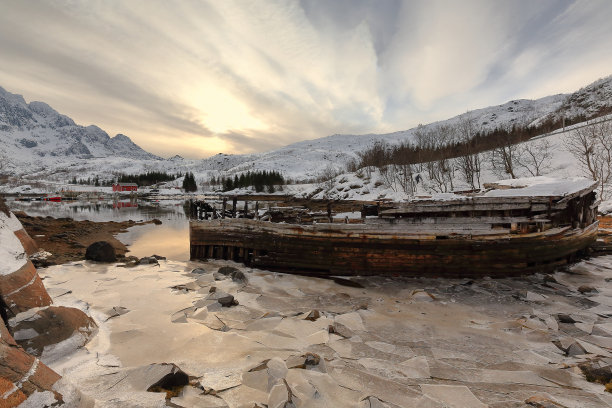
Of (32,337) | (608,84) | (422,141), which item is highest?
(608,84)

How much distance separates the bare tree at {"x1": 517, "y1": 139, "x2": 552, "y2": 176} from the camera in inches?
1241

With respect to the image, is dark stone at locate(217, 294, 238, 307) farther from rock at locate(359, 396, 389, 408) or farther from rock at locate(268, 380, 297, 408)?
rock at locate(359, 396, 389, 408)

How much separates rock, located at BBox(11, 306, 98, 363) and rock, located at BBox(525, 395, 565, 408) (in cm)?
590

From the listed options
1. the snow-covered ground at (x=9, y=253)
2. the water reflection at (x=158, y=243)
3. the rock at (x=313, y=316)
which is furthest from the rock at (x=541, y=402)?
the water reflection at (x=158, y=243)

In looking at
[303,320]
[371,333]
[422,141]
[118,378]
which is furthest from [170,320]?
[422,141]

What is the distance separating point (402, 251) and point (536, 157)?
3756cm

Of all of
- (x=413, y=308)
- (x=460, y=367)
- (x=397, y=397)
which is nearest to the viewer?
(x=397, y=397)

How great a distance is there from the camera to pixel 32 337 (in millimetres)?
3652

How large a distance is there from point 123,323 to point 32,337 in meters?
1.29

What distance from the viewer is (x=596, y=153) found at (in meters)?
28.0

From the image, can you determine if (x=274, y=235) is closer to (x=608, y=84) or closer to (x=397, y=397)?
(x=397, y=397)

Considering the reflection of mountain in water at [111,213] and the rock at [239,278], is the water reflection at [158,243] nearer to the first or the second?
the rock at [239,278]

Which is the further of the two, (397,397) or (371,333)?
(371,333)

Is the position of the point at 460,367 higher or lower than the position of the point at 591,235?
lower
